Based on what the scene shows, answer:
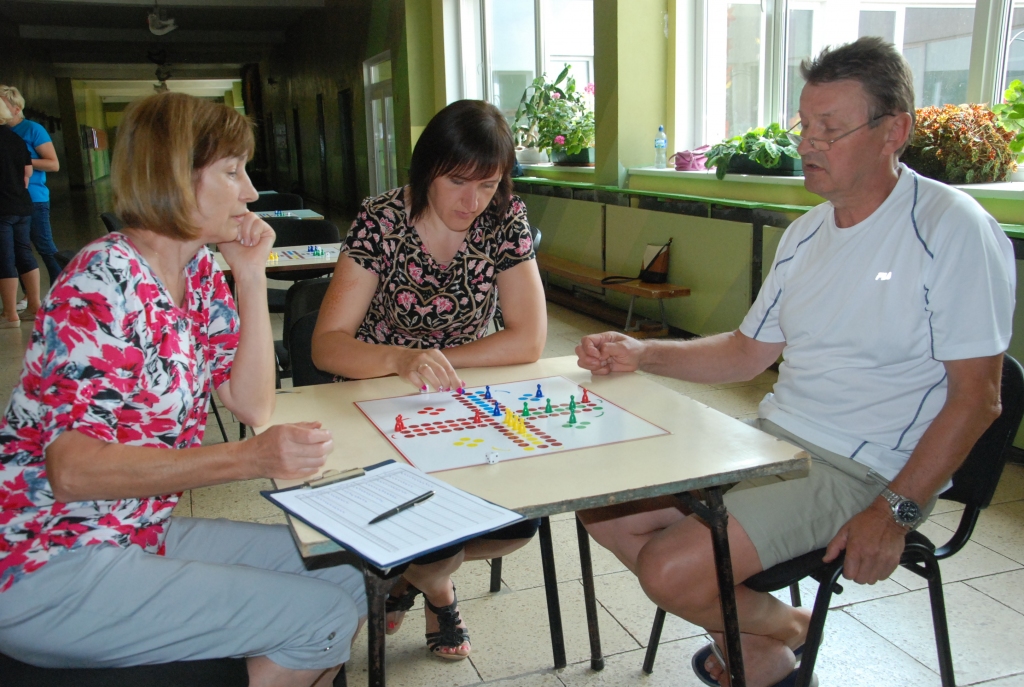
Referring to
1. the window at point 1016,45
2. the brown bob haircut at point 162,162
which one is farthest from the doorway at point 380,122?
the brown bob haircut at point 162,162

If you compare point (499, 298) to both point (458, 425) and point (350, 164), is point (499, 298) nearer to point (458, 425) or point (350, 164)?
point (458, 425)

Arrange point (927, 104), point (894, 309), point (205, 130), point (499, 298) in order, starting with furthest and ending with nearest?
point (927, 104), point (499, 298), point (894, 309), point (205, 130)

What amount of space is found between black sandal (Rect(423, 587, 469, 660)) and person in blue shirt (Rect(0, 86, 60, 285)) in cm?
543

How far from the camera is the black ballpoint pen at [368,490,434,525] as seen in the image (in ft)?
3.73

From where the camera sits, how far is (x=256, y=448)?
126 cm

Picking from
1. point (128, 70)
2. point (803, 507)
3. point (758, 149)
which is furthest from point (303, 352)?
point (128, 70)

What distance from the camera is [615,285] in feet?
18.1

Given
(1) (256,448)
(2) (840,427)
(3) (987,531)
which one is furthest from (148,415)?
(3) (987,531)

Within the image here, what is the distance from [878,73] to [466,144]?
0.90 metres

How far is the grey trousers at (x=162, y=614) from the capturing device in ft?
3.80

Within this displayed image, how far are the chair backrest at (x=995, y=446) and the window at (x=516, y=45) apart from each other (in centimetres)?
639

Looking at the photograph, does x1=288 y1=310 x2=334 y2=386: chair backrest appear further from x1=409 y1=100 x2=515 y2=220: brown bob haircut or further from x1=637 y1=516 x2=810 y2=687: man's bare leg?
x1=637 y1=516 x2=810 y2=687: man's bare leg

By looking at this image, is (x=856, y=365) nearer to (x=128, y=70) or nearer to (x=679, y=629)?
(x=679, y=629)

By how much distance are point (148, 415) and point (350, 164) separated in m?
13.2
